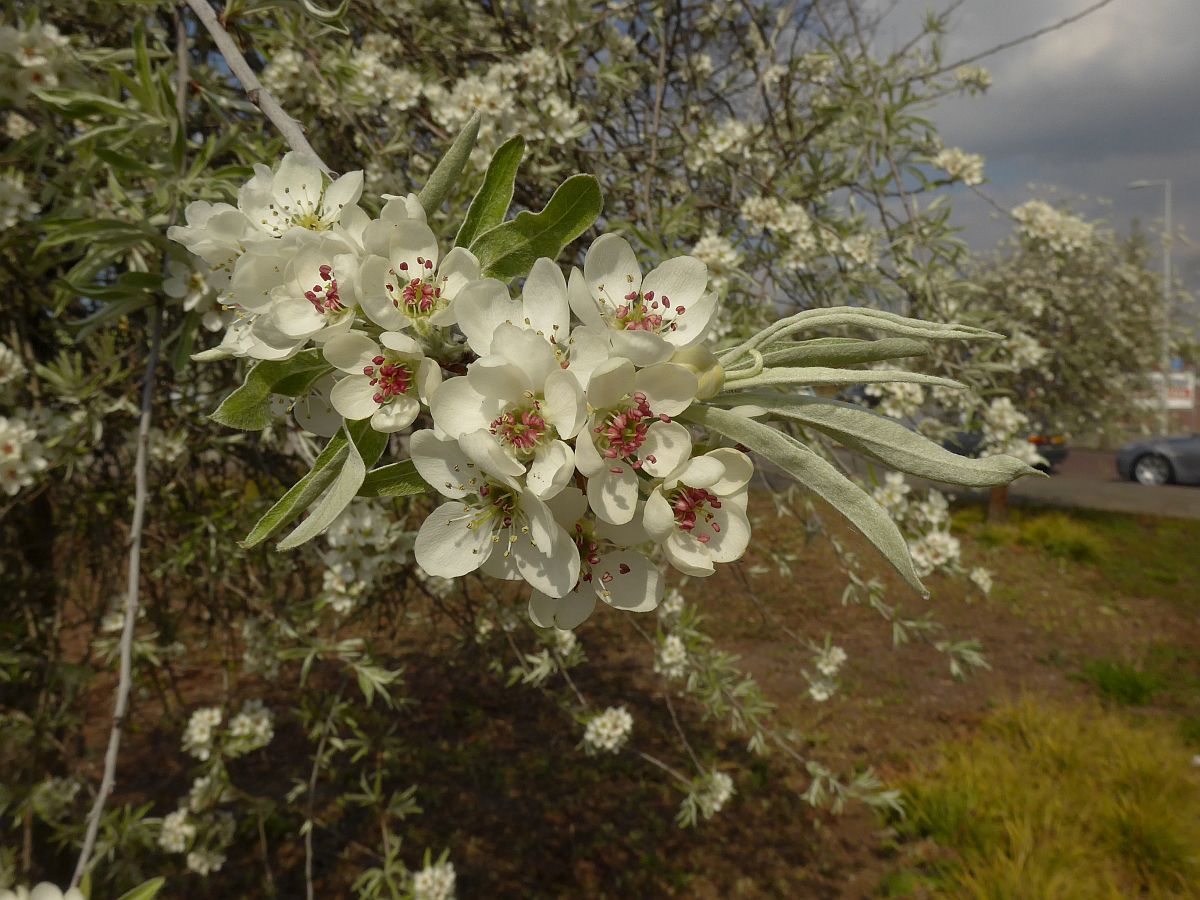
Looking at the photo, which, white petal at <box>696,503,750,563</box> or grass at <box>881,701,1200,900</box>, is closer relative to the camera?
white petal at <box>696,503,750,563</box>

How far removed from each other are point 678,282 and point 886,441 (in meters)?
0.28

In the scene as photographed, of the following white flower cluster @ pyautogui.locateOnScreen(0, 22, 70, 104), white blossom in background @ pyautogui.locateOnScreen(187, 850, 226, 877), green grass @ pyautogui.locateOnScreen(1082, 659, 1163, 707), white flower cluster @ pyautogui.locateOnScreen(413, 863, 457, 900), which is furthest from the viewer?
green grass @ pyautogui.locateOnScreen(1082, 659, 1163, 707)

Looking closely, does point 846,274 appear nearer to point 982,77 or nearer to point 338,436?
point 982,77

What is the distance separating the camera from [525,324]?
0.75 m

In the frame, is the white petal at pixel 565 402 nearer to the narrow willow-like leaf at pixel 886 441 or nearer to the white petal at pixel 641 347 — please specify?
the white petal at pixel 641 347

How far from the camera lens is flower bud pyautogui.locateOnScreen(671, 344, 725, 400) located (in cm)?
70

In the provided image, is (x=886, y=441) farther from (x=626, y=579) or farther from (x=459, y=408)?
(x=459, y=408)

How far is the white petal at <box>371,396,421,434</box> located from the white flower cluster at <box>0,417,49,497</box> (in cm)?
159

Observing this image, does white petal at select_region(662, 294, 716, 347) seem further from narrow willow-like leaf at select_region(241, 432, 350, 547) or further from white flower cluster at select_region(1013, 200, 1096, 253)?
white flower cluster at select_region(1013, 200, 1096, 253)

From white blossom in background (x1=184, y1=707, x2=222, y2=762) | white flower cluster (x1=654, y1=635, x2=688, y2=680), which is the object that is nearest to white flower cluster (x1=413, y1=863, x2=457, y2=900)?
white blossom in background (x1=184, y1=707, x2=222, y2=762)

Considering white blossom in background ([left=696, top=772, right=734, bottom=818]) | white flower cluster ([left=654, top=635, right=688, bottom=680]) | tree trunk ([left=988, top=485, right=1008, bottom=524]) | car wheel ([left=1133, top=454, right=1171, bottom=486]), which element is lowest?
car wheel ([left=1133, top=454, right=1171, bottom=486])

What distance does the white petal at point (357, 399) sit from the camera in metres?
0.74

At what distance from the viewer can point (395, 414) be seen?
29.0 inches

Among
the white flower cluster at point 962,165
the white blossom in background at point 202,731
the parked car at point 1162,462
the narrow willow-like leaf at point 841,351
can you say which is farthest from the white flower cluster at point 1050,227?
the parked car at point 1162,462
